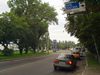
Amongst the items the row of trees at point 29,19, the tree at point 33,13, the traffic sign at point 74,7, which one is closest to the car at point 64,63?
the traffic sign at point 74,7

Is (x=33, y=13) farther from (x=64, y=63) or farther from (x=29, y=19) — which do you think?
(x=64, y=63)

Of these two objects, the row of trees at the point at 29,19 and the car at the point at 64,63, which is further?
the row of trees at the point at 29,19

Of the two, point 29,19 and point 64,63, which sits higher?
point 29,19

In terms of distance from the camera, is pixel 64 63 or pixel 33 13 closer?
pixel 64 63

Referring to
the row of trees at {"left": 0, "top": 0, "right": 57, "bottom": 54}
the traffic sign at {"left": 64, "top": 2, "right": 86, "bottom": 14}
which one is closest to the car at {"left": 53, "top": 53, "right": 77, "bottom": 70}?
the traffic sign at {"left": 64, "top": 2, "right": 86, "bottom": 14}

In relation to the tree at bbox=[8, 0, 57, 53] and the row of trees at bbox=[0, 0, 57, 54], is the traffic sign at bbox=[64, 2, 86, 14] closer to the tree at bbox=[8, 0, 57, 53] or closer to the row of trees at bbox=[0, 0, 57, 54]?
the row of trees at bbox=[0, 0, 57, 54]

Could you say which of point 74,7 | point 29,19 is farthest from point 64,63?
point 29,19

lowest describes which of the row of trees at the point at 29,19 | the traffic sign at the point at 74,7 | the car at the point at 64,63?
the car at the point at 64,63

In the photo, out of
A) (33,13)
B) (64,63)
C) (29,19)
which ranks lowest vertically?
(64,63)

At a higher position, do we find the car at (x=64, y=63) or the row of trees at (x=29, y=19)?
the row of trees at (x=29, y=19)

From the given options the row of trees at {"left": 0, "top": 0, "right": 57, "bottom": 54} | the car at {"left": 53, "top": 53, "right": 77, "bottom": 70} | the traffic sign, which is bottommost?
the car at {"left": 53, "top": 53, "right": 77, "bottom": 70}

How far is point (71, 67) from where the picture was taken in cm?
2470

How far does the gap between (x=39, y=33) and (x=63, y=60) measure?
58780mm

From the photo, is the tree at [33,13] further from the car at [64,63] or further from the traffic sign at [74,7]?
the car at [64,63]
